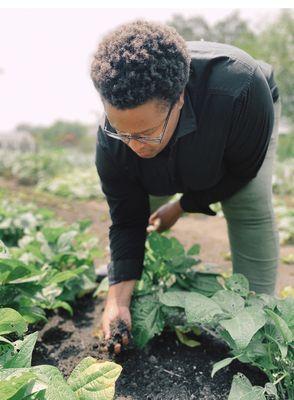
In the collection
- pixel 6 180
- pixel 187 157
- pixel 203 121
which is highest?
pixel 203 121

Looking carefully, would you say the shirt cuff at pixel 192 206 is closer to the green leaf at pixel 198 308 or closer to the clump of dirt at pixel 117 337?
the green leaf at pixel 198 308

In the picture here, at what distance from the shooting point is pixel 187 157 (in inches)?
75.8

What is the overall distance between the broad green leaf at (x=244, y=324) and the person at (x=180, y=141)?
579 mm

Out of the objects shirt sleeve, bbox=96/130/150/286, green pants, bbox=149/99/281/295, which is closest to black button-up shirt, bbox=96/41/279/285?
shirt sleeve, bbox=96/130/150/286

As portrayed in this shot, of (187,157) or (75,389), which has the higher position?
(187,157)

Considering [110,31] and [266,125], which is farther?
[266,125]

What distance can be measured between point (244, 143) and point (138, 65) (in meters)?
0.70

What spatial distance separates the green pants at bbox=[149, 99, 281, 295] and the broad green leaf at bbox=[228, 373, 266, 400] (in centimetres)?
86

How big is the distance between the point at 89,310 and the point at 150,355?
1.94 feet

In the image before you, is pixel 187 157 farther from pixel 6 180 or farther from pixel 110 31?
pixel 6 180

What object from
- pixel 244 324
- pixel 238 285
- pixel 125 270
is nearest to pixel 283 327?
pixel 244 324

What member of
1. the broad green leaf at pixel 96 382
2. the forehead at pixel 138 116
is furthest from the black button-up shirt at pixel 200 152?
the broad green leaf at pixel 96 382

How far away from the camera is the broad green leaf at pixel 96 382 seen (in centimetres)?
143

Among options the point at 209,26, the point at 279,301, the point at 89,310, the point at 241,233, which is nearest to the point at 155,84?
the point at 279,301
